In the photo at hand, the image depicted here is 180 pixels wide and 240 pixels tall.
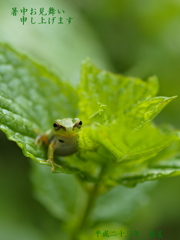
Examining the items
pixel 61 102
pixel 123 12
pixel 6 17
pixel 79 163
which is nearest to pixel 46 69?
pixel 61 102

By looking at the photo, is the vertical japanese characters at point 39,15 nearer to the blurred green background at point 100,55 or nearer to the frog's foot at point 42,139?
the blurred green background at point 100,55

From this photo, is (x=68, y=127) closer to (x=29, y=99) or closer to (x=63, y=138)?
(x=63, y=138)

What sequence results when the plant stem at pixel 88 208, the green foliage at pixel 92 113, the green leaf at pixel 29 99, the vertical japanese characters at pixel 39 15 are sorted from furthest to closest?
the vertical japanese characters at pixel 39 15 < the plant stem at pixel 88 208 < the green leaf at pixel 29 99 < the green foliage at pixel 92 113

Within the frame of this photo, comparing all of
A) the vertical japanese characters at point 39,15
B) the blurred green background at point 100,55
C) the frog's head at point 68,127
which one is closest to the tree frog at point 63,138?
the frog's head at point 68,127

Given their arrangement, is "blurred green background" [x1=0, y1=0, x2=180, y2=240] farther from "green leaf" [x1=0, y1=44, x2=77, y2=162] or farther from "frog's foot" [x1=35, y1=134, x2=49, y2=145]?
"frog's foot" [x1=35, y1=134, x2=49, y2=145]

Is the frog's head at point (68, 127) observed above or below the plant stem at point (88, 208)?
above

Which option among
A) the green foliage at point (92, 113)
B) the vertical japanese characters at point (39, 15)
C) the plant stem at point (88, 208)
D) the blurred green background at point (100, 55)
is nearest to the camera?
the green foliage at point (92, 113)

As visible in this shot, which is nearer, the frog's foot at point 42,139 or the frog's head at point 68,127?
the frog's head at point 68,127

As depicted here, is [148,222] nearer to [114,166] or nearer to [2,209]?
[2,209]
